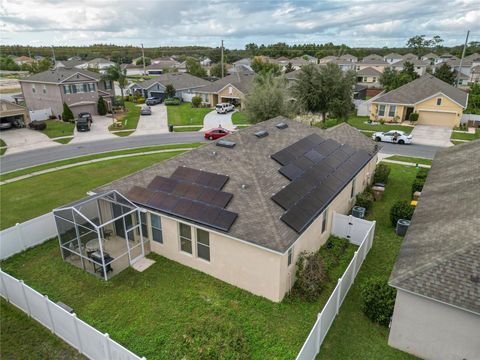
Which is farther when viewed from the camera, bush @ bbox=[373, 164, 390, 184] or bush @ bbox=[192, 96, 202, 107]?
bush @ bbox=[192, 96, 202, 107]

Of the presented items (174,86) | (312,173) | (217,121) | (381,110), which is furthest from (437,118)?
(174,86)

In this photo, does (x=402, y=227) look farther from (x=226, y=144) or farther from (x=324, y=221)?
(x=226, y=144)

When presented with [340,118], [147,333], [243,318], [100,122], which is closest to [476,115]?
[340,118]

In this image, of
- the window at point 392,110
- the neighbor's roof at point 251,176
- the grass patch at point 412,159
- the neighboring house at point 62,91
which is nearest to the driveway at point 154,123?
the neighboring house at point 62,91

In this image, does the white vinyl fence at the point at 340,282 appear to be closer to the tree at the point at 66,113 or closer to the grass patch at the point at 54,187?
the grass patch at the point at 54,187

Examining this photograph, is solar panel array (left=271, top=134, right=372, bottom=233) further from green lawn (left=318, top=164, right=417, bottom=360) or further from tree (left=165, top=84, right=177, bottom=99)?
tree (left=165, top=84, right=177, bottom=99)

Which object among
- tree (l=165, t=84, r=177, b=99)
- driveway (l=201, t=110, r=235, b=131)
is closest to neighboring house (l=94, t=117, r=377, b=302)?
driveway (l=201, t=110, r=235, b=131)
